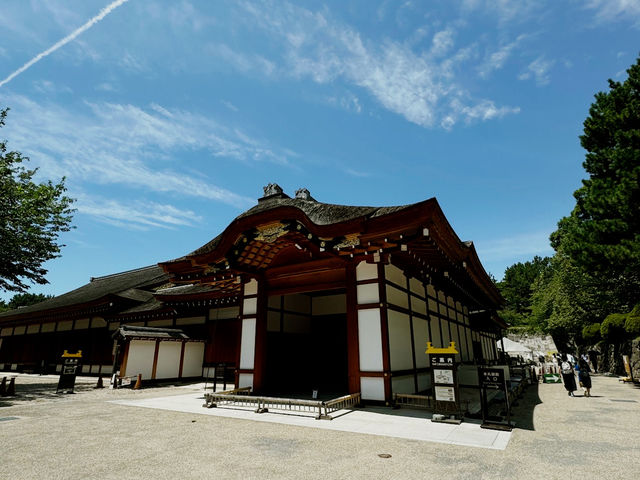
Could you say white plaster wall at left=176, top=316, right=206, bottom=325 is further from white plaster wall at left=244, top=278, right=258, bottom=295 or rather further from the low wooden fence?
the low wooden fence

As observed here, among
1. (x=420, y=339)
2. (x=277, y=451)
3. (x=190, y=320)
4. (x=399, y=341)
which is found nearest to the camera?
(x=277, y=451)

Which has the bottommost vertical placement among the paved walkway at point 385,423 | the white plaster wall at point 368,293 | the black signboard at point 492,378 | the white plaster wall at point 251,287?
the paved walkway at point 385,423

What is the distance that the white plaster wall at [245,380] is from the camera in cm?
1101

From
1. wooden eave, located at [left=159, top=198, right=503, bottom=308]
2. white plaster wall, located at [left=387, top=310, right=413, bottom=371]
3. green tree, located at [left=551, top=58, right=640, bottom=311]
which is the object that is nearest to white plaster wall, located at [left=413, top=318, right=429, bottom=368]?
white plaster wall, located at [left=387, top=310, right=413, bottom=371]

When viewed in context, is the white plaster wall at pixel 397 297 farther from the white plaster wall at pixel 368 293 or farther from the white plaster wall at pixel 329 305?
the white plaster wall at pixel 329 305

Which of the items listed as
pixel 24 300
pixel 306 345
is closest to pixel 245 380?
pixel 306 345

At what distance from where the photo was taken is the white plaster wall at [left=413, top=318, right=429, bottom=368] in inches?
428

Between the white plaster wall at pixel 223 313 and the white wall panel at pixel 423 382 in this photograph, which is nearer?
the white wall panel at pixel 423 382

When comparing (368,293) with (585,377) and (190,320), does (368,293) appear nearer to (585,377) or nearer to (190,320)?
(585,377)

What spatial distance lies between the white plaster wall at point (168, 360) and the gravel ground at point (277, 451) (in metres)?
7.96

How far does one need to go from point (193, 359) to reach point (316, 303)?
7.35 m

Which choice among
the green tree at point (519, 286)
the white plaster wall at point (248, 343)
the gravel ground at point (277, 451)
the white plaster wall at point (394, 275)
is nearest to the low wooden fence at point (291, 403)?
the gravel ground at point (277, 451)

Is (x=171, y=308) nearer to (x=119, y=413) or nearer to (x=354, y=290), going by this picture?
(x=119, y=413)

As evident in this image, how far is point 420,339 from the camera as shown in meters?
11.4
